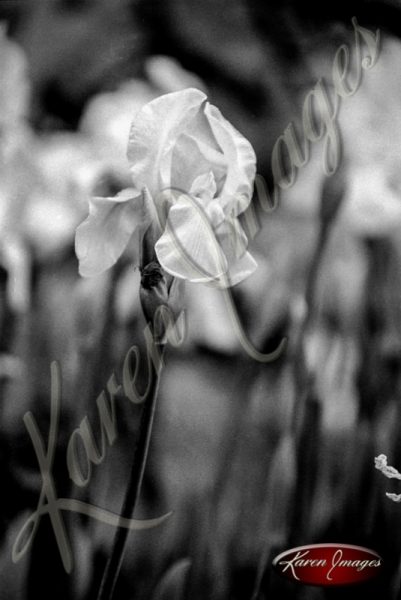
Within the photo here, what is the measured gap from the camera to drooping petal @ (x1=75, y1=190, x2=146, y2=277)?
1167mm

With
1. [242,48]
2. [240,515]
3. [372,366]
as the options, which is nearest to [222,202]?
[242,48]

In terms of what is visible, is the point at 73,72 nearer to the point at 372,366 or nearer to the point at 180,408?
the point at 180,408

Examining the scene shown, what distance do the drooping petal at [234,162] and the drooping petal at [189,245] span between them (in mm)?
55

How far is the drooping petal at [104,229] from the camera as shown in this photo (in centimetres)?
117

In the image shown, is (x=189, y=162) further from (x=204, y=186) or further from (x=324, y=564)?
(x=324, y=564)

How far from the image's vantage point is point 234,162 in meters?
1.19

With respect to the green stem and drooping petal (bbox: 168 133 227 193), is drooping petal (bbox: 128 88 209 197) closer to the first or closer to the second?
drooping petal (bbox: 168 133 227 193)

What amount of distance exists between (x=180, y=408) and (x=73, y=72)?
1.85 feet

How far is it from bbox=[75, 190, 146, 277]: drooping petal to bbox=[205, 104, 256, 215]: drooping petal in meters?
0.14

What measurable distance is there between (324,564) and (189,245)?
556mm

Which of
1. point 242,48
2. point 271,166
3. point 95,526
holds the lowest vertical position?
point 95,526

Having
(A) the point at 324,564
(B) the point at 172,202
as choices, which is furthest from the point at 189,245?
(A) the point at 324,564

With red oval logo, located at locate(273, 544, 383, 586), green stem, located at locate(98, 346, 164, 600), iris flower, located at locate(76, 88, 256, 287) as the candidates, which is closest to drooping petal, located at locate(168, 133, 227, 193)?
iris flower, located at locate(76, 88, 256, 287)

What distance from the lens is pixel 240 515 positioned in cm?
118
